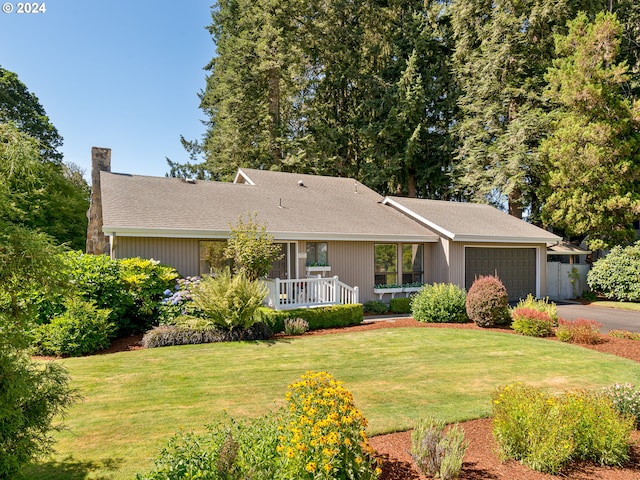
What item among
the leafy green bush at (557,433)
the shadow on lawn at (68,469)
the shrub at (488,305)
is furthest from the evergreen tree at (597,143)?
the shadow on lawn at (68,469)

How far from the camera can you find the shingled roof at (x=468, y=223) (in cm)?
1673

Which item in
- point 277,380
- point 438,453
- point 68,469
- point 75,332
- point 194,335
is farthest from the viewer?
point 194,335

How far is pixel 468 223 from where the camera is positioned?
18.3 m

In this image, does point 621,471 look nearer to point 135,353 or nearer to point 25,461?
point 25,461

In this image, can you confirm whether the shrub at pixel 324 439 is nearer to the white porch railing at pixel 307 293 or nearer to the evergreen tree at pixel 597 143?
the white porch railing at pixel 307 293

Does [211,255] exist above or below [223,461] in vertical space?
above

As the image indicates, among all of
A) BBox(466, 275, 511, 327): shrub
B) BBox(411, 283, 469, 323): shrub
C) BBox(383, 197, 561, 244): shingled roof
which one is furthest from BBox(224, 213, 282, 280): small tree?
BBox(383, 197, 561, 244): shingled roof

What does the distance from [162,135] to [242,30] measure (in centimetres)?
1555

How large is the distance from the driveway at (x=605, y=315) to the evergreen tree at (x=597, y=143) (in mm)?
5683

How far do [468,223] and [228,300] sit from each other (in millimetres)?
12970

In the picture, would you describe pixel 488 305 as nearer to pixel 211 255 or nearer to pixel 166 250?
pixel 211 255

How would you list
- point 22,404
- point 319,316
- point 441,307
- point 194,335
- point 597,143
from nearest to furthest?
1. point 22,404
2. point 194,335
3. point 319,316
4. point 441,307
5. point 597,143

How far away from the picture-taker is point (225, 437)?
3.60 metres

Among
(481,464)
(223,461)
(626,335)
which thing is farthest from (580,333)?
(223,461)
